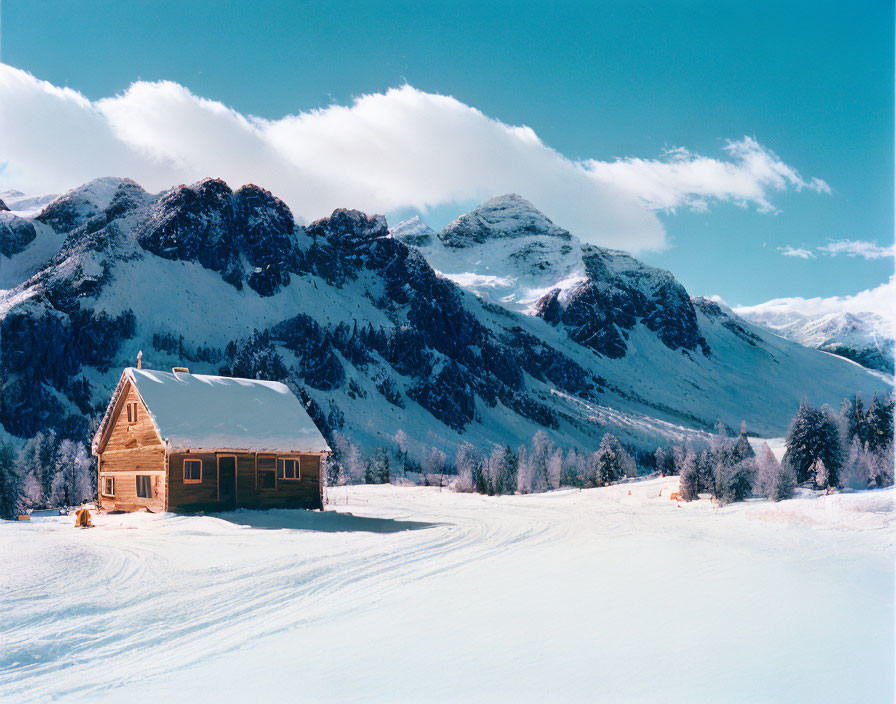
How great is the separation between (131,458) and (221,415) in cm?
528

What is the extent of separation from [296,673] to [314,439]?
27.3 metres

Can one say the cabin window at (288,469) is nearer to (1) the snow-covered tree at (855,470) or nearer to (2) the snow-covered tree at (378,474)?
(1) the snow-covered tree at (855,470)

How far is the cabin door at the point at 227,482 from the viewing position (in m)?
32.0

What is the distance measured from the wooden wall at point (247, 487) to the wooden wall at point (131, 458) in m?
0.72

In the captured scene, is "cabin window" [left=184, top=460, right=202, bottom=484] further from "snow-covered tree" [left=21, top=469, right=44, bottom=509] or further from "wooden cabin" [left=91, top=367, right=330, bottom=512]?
"snow-covered tree" [left=21, top=469, right=44, bottom=509]

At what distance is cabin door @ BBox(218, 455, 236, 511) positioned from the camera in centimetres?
3197

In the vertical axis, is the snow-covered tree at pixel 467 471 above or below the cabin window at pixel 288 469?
below

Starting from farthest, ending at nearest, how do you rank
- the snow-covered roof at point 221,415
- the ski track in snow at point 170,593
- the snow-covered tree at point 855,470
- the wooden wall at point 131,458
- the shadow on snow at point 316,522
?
Answer: 1. the snow-covered tree at point 855,470
2. the wooden wall at point 131,458
3. the snow-covered roof at point 221,415
4. the shadow on snow at point 316,522
5. the ski track in snow at point 170,593

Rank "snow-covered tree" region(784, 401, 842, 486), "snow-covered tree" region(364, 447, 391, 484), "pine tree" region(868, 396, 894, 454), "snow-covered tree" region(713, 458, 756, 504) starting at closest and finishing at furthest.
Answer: "snow-covered tree" region(713, 458, 756, 504)
"snow-covered tree" region(784, 401, 842, 486)
"pine tree" region(868, 396, 894, 454)
"snow-covered tree" region(364, 447, 391, 484)

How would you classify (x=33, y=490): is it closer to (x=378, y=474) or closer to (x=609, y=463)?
(x=378, y=474)

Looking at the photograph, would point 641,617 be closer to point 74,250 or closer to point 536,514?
point 536,514

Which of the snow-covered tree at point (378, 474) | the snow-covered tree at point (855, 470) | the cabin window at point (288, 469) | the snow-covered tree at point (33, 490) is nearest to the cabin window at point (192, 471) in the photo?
the cabin window at point (288, 469)

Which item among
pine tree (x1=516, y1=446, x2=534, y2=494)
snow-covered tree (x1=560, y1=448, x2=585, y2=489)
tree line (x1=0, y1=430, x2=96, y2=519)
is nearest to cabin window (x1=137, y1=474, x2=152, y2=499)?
tree line (x1=0, y1=430, x2=96, y2=519)

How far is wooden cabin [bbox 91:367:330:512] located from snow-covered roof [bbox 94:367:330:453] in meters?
0.05
